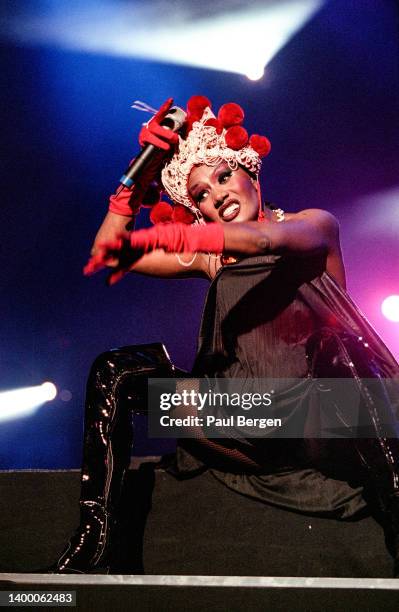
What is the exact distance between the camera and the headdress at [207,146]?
211 cm

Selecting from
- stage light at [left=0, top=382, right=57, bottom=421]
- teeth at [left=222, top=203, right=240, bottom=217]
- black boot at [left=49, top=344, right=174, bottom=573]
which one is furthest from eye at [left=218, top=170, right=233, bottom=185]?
stage light at [left=0, top=382, right=57, bottom=421]

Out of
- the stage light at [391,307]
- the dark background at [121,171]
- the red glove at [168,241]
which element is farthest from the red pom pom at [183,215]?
the stage light at [391,307]

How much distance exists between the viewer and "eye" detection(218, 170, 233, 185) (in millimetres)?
2102

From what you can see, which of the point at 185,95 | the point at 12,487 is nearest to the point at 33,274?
the point at 185,95

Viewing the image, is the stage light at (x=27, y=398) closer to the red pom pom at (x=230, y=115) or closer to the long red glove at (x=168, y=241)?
the red pom pom at (x=230, y=115)

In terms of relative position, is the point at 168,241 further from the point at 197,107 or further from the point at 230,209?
the point at 197,107

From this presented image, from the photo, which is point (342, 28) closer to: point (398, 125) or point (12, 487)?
point (398, 125)

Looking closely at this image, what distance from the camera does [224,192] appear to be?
2082 millimetres

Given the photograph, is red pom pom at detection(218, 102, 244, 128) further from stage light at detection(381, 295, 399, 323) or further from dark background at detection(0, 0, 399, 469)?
stage light at detection(381, 295, 399, 323)

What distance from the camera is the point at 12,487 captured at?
5.95ft

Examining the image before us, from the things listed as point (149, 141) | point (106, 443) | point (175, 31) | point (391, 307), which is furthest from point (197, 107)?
point (391, 307)

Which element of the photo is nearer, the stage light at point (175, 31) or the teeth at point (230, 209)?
the teeth at point (230, 209)

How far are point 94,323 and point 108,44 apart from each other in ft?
5.31

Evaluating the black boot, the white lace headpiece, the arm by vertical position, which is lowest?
the black boot
